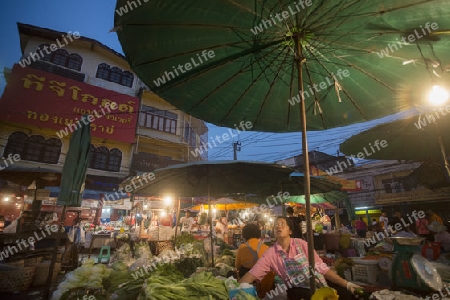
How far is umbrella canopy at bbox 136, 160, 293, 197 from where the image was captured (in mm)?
5064

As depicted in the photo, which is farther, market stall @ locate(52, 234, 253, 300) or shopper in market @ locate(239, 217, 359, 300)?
shopper in market @ locate(239, 217, 359, 300)

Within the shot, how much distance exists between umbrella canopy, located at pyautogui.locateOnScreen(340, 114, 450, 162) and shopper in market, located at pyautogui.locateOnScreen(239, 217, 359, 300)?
2.93 metres

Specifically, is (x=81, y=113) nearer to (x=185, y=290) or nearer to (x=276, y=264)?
(x=276, y=264)

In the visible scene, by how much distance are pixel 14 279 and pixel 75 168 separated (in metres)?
4.16

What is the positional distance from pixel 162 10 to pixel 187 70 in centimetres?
91

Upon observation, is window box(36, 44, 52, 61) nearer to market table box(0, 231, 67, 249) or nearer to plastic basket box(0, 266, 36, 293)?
market table box(0, 231, 67, 249)

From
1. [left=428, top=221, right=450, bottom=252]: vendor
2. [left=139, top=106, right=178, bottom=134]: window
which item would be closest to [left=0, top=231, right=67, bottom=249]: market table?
[left=428, top=221, right=450, bottom=252]: vendor

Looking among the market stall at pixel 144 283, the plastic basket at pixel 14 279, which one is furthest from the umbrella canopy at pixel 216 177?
the plastic basket at pixel 14 279

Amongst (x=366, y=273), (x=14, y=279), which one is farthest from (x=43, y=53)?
(x=366, y=273)

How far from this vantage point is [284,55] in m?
3.27

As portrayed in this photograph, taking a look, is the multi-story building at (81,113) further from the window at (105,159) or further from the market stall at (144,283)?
the market stall at (144,283)

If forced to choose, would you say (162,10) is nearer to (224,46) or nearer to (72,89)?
(224,46)

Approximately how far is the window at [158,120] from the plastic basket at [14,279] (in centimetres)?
1782

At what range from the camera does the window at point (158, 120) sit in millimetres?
23672
